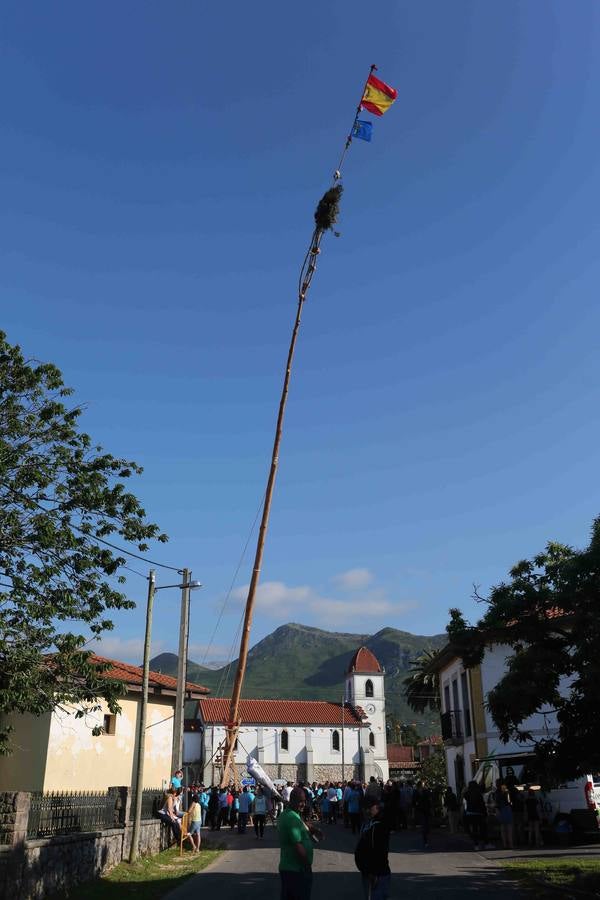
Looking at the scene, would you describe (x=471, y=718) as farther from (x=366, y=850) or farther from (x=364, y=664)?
(x=364, y=664)

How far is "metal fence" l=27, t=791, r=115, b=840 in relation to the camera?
1176 centimetres

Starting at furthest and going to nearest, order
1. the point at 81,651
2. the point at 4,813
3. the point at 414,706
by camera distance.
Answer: the point at 414,706
the point at 81,651
the point at 4,813

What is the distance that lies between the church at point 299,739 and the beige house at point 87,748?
4332 cm

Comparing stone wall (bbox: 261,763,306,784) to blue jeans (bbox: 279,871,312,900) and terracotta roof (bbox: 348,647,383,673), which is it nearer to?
terracotta roof (bbox: 348,647,383,673)

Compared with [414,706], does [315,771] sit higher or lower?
lower

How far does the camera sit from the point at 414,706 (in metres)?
57.4

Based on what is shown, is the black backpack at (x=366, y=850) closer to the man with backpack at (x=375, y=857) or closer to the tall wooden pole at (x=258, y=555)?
the man with backpack at (x=375, y=857)

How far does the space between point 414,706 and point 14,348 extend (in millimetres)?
49380

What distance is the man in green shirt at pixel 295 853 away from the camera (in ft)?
23.8

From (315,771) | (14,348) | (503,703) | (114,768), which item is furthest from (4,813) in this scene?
(315,771)

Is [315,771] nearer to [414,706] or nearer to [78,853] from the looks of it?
[414,706]

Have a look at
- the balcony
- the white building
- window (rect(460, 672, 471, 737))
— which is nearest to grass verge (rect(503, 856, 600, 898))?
the white building

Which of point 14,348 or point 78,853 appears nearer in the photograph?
point 78,853

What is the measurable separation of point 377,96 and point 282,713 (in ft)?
204
